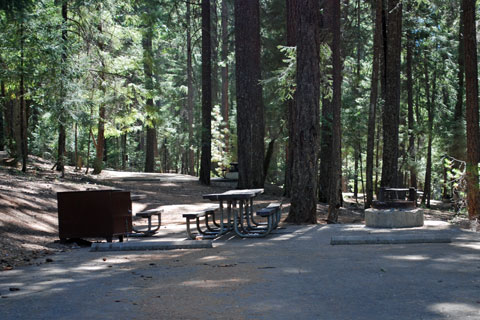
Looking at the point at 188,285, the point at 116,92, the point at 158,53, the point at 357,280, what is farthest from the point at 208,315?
the point at 158,53

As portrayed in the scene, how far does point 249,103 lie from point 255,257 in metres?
14.7

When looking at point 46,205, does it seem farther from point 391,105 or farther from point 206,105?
point 206,105

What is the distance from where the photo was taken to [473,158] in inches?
596

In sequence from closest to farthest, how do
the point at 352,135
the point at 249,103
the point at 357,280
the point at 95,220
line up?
the point at 357,280 → the point at 95,220 → the point at 249,103 → the point at 352,135

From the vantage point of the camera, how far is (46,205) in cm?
1435

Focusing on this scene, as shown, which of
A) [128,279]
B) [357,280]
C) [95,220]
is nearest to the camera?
[357,280]

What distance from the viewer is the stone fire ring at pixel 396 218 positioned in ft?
40.2

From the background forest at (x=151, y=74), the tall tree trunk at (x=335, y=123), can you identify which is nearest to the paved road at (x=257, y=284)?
the background forest at (x=151, y=74)

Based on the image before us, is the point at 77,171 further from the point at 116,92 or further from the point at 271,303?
the point at 271,303

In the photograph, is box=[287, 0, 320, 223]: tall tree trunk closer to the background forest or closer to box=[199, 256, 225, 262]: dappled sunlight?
the background forest

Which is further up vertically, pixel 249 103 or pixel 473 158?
pixel 249 103

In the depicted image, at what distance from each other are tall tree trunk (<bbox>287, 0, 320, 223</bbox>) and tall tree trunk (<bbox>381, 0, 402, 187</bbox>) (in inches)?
186

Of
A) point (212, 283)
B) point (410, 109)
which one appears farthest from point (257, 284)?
point (410, 109)

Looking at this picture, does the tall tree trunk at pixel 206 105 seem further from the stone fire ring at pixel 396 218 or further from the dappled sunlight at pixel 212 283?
the dappled sunlight at pixel 212 283
